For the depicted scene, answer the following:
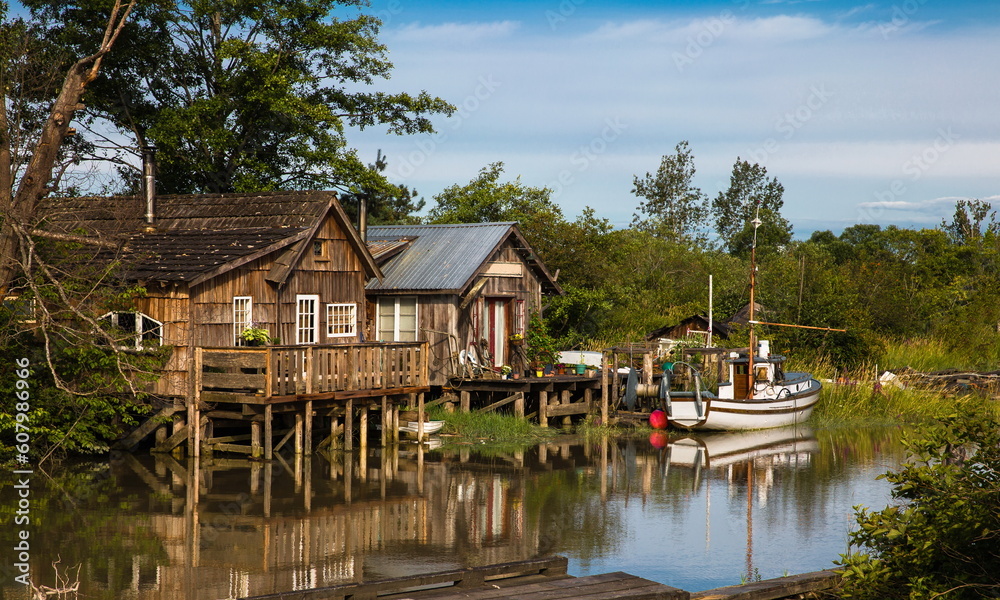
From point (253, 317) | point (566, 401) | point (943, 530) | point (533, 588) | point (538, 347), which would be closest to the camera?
point (943, 530)

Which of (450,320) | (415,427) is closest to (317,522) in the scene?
(415,427)

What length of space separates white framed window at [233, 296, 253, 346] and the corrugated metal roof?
207 inches

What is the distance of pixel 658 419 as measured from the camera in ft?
91.4

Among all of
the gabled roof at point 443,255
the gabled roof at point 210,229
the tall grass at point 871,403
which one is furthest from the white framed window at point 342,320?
the tall grass at point 871,403

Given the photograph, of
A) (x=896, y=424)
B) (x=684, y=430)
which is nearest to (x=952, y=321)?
(x=896, y=424)

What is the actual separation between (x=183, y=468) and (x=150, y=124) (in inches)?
703

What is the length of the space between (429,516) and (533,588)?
276 inches

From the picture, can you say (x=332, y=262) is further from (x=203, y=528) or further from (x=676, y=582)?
(x=676, y=582)

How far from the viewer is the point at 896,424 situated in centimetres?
2973

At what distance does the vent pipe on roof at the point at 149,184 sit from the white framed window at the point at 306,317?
4.11 meters

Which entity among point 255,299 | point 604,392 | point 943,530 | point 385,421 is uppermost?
point 255,299

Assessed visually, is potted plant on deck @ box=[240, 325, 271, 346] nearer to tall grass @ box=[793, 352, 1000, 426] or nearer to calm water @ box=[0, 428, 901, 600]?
calm water @ box=[0, 428, 901, 600]

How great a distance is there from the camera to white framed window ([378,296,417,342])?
2733 cm

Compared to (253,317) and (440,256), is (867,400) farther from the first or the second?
(253,317)
